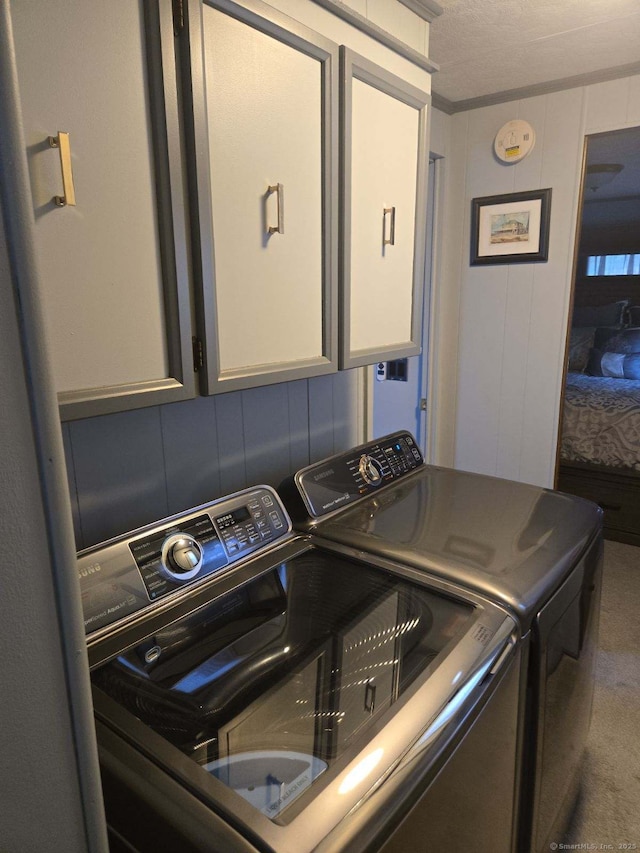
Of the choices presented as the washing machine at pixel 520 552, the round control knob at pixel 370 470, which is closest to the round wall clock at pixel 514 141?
the washing machine at pixel 520 552

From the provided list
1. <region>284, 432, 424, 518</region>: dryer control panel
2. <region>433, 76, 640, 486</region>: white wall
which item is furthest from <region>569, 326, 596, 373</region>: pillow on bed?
<region>284, 432, 424, 518</region>: dryer control panel

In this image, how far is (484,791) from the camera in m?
1.00

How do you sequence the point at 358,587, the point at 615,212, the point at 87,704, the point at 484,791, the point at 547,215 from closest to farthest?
1. the point at 87,704
2. the point at 484,791
3. the point at 358,587
4. the point at 547,215
5. the point at 615,212

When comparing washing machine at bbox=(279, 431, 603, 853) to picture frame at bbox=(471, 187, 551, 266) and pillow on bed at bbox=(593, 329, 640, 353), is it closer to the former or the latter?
picture frame at bbox=(471, 187, 551, 266)

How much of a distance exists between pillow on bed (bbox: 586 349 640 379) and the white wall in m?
1.65

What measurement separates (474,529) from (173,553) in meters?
0.71

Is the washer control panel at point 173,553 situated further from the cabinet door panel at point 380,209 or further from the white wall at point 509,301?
the white wall at point 509,301

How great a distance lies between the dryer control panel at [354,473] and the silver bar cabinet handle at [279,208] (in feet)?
1.94

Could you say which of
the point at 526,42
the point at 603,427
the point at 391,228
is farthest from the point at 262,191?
the point at 603,427

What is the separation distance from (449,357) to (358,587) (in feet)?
7.66

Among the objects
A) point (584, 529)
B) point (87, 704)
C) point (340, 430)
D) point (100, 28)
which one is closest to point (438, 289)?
point (340, 430)

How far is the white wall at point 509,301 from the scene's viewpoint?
272 centimetres

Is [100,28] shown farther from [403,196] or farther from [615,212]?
[615,212]

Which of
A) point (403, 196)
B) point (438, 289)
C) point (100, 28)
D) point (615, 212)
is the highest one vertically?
point (615, 212)
